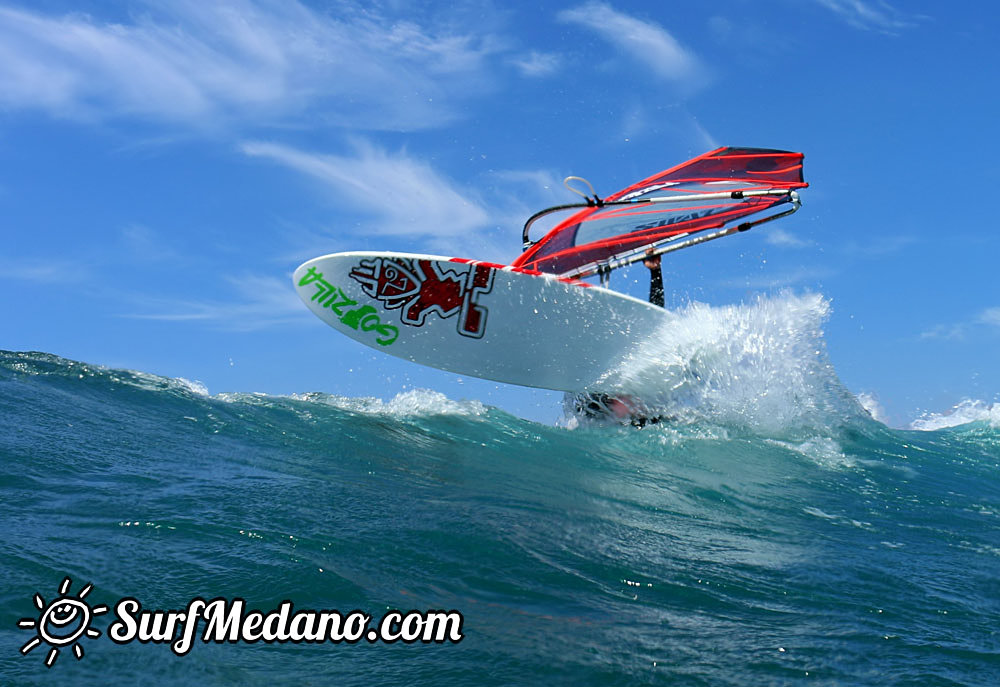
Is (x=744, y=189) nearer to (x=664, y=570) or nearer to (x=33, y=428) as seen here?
(x=664, y=570)

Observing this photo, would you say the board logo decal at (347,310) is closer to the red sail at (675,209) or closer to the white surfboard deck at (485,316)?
the white surfboard deck at (485,316)

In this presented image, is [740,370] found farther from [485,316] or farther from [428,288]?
[428,288]

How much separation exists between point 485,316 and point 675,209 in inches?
118

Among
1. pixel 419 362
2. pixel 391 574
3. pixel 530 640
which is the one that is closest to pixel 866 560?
pixel 530 640

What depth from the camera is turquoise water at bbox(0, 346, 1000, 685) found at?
2453 millimetres

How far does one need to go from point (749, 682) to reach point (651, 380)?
622 centimetres

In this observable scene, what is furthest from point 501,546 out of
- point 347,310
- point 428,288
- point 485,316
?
point 347,310

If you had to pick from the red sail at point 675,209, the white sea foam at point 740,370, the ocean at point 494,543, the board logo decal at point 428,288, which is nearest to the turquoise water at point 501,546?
the ocean at point 494,543

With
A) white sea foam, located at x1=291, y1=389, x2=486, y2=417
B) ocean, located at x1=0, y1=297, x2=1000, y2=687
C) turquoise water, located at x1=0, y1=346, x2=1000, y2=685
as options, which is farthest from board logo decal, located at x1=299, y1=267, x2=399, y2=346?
turquoise water, located at x1=0, y1=346, x2=1000, y2=685

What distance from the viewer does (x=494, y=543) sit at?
356cm

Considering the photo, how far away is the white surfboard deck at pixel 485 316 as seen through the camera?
8.30 m

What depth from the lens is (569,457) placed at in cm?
650

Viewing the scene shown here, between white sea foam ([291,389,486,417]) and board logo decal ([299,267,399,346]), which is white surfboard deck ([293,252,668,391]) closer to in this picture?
board logo decal ([299,267,399,346])

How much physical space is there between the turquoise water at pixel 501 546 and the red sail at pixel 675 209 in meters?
3.04
